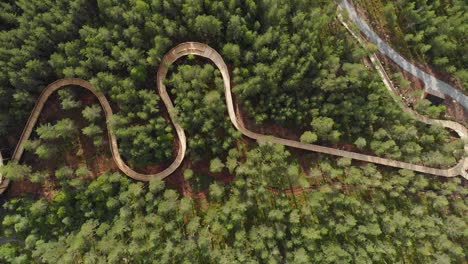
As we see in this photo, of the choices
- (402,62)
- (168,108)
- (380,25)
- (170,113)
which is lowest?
(402,62)

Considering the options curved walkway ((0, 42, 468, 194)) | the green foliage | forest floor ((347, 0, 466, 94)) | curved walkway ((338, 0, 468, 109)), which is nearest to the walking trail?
curved walkway ((0, 42, 468, 194))

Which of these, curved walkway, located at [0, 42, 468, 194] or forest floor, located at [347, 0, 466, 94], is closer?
curved walkway, located at [0, 42, 468, 194]

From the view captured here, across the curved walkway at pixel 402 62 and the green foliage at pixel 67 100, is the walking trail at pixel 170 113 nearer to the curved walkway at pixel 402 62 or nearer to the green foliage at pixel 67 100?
the green foliage at pixel 67 100

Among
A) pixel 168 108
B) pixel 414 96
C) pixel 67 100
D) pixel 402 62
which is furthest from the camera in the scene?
pixel 402 62

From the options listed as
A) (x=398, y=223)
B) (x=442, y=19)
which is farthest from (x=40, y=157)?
(x=442, y=19)

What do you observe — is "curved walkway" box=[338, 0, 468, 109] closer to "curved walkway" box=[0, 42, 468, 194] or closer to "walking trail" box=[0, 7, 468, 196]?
"walking trail" box=[0, 7, 468, 196]

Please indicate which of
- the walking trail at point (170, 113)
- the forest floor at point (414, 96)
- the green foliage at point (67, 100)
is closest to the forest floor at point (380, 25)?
the forest floor at point (414, 96)

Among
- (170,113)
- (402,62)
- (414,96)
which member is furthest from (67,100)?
(414,96)

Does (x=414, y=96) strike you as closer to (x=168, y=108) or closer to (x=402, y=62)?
(x=402, y=62)
